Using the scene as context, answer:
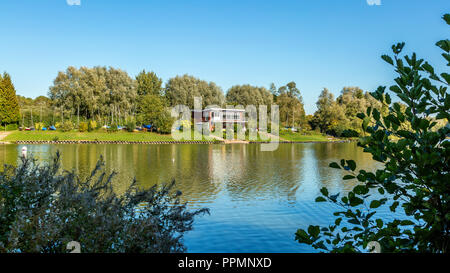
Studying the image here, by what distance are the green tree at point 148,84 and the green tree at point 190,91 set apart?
335 cm

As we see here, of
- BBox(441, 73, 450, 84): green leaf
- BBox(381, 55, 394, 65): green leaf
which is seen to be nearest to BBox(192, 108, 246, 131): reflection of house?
BBox(381, 55, 394, 65): green leaf

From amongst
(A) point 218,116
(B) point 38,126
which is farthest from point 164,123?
(B) point 38,126

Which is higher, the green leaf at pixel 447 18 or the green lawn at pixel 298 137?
the green leaf at pixel 447 18

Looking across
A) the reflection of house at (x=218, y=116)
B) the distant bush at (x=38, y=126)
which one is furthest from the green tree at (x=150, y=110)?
the distant bush at (x=38, y=126)

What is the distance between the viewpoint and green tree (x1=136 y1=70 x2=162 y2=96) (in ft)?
273

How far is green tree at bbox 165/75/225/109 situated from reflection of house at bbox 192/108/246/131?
267 centimetres

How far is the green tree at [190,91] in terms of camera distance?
7994 cm

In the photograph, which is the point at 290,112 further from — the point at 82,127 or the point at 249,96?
the point at 82,127

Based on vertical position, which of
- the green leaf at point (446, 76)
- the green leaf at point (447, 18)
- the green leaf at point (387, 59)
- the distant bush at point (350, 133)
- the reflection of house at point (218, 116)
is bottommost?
the distant bush at point (350, 133)

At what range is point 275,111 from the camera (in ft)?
294

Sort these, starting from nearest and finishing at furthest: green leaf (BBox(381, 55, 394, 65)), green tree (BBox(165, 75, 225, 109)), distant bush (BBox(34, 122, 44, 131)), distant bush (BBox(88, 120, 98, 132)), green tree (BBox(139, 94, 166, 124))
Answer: green leaf (BBox(381, 55, 394, 65)) → distant bush (BBox(88, 120, 98, 132)) → distant bush (BBox(34, 122, 44, 131)) → green tree (BBox(139, 94, 166, 124)) → green tree (BBox(165, 75, 225, 109))

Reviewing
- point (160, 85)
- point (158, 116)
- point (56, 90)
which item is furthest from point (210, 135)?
point (56, 90)

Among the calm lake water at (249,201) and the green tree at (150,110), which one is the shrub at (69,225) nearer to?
the calm lake water at (249,201)

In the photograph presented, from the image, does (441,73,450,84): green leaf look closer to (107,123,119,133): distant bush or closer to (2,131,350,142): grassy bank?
(2,131,350,142): grassy bank
